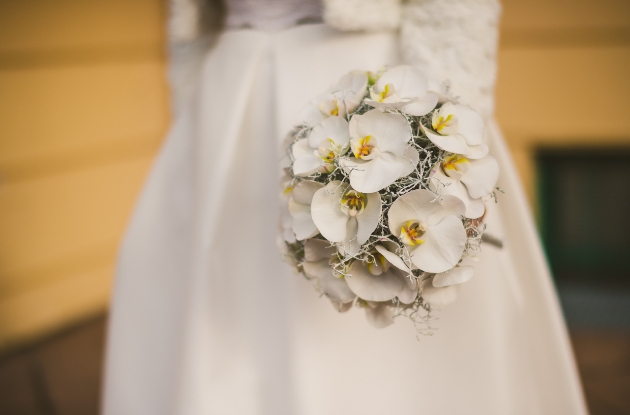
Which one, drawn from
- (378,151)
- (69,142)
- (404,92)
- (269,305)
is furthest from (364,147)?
(69,142)

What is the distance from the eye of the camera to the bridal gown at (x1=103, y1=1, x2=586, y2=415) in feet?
3.21

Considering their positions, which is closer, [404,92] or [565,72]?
[404,92]

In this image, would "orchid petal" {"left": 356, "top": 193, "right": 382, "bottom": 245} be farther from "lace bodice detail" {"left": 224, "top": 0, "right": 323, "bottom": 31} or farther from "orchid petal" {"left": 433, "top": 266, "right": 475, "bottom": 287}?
"lace bodice detail" {"left": 224, "top": 0, "right": 323, "bottom": 31}

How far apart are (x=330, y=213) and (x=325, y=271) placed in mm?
104

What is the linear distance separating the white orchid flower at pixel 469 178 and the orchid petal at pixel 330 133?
0.15 meters

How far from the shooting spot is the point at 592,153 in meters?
2.41

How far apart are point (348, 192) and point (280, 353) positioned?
1.61 feet

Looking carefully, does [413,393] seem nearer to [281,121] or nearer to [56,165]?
[281,121]

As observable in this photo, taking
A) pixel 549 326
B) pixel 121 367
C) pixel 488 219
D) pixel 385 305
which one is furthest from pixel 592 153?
pixel 121 367

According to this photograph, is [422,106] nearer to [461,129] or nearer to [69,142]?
[461,129]

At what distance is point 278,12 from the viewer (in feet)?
3.52

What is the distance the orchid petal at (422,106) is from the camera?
722mm

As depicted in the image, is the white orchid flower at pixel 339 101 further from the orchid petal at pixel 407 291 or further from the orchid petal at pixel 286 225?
the orchid petal at pixel 407 291

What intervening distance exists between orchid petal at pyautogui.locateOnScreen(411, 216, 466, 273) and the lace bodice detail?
608 millimetres
